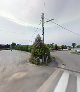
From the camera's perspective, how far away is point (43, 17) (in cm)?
2995

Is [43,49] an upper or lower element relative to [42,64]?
upper

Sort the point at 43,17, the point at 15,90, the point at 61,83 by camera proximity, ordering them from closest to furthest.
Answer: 1. the point at 15,90
2. the point at 61,83
3. the point at 43,17

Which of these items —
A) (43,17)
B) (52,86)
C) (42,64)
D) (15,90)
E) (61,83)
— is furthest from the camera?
(43,17)

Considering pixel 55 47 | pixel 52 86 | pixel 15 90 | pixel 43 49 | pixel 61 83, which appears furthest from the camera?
pixel 55 47

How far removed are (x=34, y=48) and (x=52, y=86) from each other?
45.5ft

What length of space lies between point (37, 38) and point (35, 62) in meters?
4.53

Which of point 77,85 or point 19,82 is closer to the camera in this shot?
point 77,85

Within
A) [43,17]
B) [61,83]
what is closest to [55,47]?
[43,17]

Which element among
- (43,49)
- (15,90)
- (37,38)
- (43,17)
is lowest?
(15,90)

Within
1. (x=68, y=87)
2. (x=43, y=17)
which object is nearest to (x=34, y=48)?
(x=43, y=17)

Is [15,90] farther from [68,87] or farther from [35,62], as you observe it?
[35,62]

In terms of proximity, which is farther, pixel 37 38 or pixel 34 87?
pixel 37 38

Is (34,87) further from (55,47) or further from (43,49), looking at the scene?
(55,47)

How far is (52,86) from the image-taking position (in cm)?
1323
